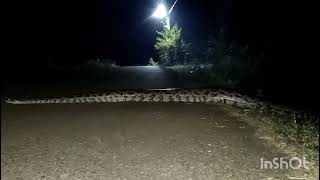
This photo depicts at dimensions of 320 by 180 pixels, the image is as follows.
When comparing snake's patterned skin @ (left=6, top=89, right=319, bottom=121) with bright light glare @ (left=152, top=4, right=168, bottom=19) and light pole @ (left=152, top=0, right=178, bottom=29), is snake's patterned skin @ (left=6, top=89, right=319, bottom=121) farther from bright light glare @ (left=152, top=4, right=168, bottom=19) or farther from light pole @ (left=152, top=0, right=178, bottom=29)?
bright light glare @ (left=152, top=4, right=168, bottom=19)

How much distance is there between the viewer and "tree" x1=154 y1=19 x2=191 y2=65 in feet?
124

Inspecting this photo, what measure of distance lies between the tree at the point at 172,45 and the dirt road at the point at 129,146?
28155mm

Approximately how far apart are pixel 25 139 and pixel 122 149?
1.77 metres

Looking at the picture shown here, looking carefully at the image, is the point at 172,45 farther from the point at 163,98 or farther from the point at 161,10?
the point at 163,98

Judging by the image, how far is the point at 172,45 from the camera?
38.7 meters

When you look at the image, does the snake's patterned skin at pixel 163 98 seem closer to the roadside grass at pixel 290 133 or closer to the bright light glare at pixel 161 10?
the roadside grass at pixel 290 133

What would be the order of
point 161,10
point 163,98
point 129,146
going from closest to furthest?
point 129,146 → point 163,98 → point 161,10

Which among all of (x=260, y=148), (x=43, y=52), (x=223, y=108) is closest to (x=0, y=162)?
(x=260, y=148)

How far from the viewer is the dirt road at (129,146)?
17.0 feet

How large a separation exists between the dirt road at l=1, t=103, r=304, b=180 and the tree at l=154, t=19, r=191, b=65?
2815 cm

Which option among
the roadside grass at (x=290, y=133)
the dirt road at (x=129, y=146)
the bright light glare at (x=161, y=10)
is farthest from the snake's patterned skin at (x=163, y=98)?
the bright light glare at (x=161, y=10)

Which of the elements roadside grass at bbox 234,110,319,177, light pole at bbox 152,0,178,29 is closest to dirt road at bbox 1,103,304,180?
roadside grass at bbox 234,110,319,177

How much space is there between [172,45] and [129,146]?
32.7 meters

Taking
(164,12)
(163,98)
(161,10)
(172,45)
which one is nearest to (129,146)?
(163,98)
